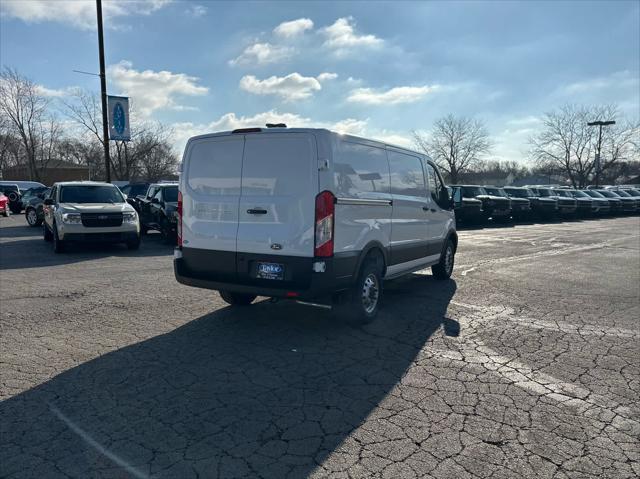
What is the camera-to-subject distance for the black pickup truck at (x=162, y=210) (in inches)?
515

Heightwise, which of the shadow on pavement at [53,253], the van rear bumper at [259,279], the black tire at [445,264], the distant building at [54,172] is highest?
the distant building at [54,172]

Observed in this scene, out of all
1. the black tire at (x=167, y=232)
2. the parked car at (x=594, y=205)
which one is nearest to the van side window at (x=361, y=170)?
the black tire at (x=167, y=232)

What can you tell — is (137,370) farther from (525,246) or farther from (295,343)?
(525,246)

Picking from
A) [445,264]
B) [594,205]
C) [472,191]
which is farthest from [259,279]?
[594,205]

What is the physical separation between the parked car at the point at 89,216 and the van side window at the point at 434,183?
7.72 m

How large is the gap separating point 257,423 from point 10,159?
7285 cm

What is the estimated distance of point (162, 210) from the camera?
13.5 m

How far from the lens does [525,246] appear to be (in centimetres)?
1361

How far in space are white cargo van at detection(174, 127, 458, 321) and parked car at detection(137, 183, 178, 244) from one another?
772 cm

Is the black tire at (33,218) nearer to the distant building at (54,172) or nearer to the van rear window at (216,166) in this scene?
the van rear window at (216,166)

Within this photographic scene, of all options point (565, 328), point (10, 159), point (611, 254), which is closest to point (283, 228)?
point (565, 328)

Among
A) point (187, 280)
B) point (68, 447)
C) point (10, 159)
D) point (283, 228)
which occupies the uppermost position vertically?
point (10, 159)

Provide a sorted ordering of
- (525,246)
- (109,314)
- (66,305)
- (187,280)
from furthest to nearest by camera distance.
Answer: (525,246) < (66,305) < (109,314) < (187,280)

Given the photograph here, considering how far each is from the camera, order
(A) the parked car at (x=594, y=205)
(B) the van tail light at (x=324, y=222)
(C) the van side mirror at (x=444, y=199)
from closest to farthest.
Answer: (B) the van tail light at (x=324, y=222) → (C) the van side mirror at (x=444, y=199) → (A) the parked car at (x=594, y=205)
